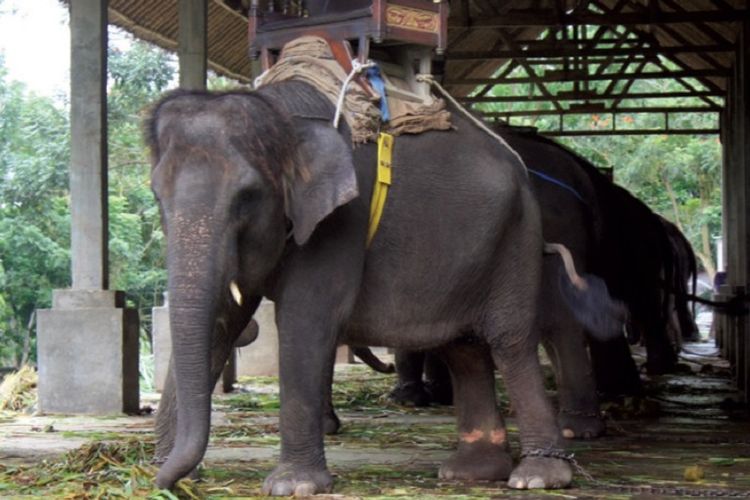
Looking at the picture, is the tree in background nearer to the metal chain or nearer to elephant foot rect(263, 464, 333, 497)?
the metal chain

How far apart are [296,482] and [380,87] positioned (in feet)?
5.76

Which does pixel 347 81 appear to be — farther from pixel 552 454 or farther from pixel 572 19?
pixel 572 19

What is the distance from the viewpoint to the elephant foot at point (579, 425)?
8.12 meters

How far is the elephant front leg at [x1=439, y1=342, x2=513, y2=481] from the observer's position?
634 centimetres

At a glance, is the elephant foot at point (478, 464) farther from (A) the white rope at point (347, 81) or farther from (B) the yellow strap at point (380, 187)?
(A) the white rope at point (347, 81)

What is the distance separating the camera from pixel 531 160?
28.5 feet

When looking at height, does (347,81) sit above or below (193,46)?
below

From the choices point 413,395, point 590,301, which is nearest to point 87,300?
point 413,395

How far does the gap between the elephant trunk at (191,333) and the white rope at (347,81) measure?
91 centimetres

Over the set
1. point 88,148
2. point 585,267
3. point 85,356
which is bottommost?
point 85,356

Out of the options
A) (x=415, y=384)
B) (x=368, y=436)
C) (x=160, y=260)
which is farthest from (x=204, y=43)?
(x=160, y=260)

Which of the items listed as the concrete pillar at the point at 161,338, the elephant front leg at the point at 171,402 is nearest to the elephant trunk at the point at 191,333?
the elephant front leg at the point at 171,402

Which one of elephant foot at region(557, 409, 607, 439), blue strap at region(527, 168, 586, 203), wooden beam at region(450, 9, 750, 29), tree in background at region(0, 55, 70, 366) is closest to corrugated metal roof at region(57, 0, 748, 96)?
wooden beam at region(450, 9, 750, 29)

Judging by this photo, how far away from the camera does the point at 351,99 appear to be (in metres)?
5.98
